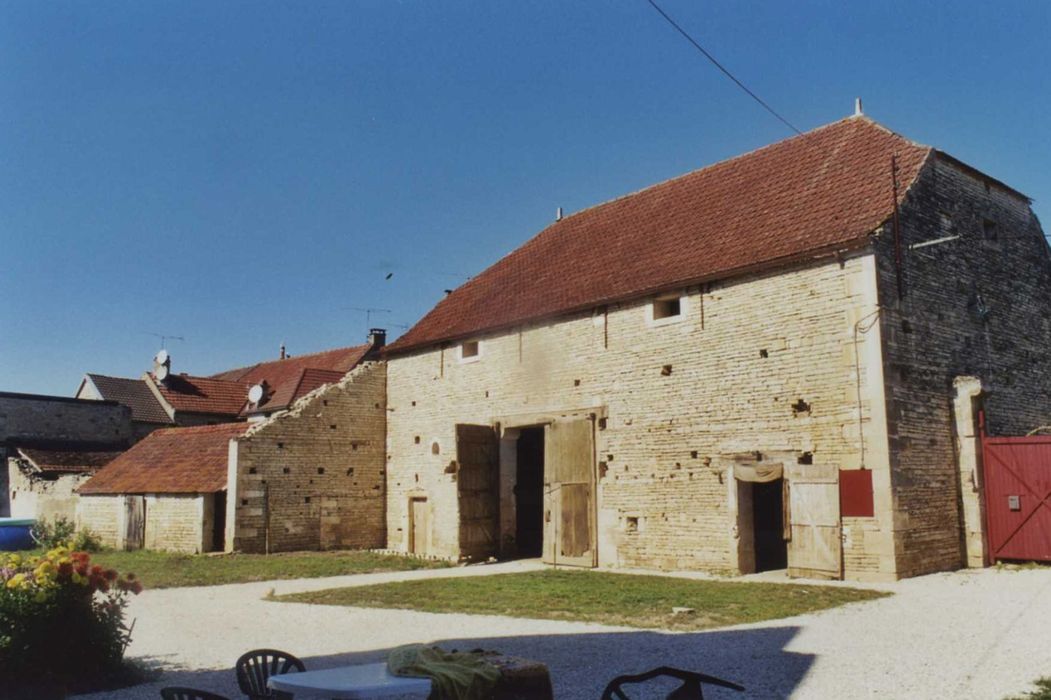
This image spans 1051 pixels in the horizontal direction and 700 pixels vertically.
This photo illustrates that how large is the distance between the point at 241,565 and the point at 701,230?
457 inches

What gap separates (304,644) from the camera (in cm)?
845

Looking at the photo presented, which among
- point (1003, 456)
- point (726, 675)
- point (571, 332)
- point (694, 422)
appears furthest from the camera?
point (571, 332)

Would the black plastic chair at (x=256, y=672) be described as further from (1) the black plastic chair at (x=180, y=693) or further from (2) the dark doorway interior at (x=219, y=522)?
(2) the dark doorway interior at (x=219, y=522)

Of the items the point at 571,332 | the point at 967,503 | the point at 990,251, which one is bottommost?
the point at 967,503

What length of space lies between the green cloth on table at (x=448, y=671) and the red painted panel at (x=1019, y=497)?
11.7m

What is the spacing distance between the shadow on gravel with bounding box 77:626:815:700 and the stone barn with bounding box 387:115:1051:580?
5.26 metres

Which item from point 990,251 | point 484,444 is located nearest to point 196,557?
point 484,444

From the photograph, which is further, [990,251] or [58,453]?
[58,453]

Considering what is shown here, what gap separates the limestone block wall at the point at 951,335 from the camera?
12.9 m

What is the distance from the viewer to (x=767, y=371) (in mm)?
13930

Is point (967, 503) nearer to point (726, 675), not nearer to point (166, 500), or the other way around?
point (726, 675)

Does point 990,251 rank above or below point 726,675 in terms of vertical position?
above

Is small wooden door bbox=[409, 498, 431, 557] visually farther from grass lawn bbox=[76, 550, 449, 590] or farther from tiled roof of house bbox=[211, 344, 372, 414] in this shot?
tiled roof of house bbox=[211, 344, 372, 414]

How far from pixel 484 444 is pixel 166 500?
841cm
